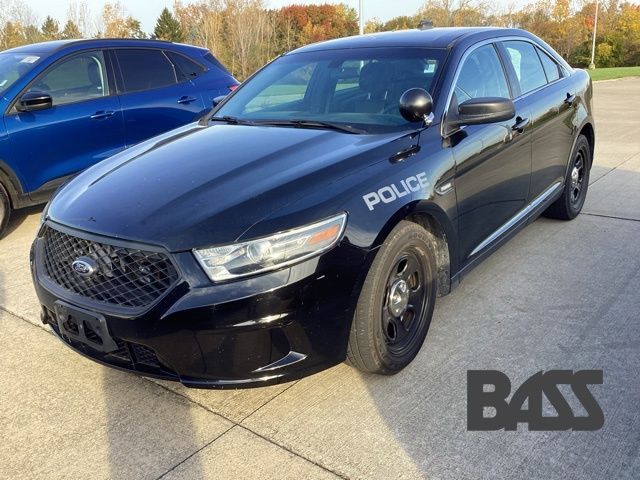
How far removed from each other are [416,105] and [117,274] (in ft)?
5.53

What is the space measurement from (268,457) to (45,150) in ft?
13.3

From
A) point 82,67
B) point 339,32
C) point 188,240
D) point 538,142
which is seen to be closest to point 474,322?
point 538,142

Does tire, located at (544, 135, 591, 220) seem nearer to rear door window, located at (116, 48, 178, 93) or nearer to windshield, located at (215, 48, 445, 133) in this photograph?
windshield, located at (215, 48, 445, 133)

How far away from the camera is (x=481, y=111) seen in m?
3.24

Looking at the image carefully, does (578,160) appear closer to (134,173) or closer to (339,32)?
(134,173)

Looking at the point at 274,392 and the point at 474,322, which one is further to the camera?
the point at 474,322

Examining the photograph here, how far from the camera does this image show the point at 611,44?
4588cm

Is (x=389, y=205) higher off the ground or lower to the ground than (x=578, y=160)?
higher

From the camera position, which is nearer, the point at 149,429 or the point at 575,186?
the point at 149,429

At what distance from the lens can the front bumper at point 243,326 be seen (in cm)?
235

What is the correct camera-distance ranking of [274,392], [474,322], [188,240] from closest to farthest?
[188,240] → [274,392] → [474,322]

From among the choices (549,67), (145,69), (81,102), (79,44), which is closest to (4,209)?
(81,102)

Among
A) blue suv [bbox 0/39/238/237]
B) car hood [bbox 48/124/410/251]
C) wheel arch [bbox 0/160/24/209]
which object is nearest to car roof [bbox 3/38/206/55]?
blue suv [bbox 0/39/238/237]

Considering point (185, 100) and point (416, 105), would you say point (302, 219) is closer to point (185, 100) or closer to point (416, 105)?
point (416, 105)
